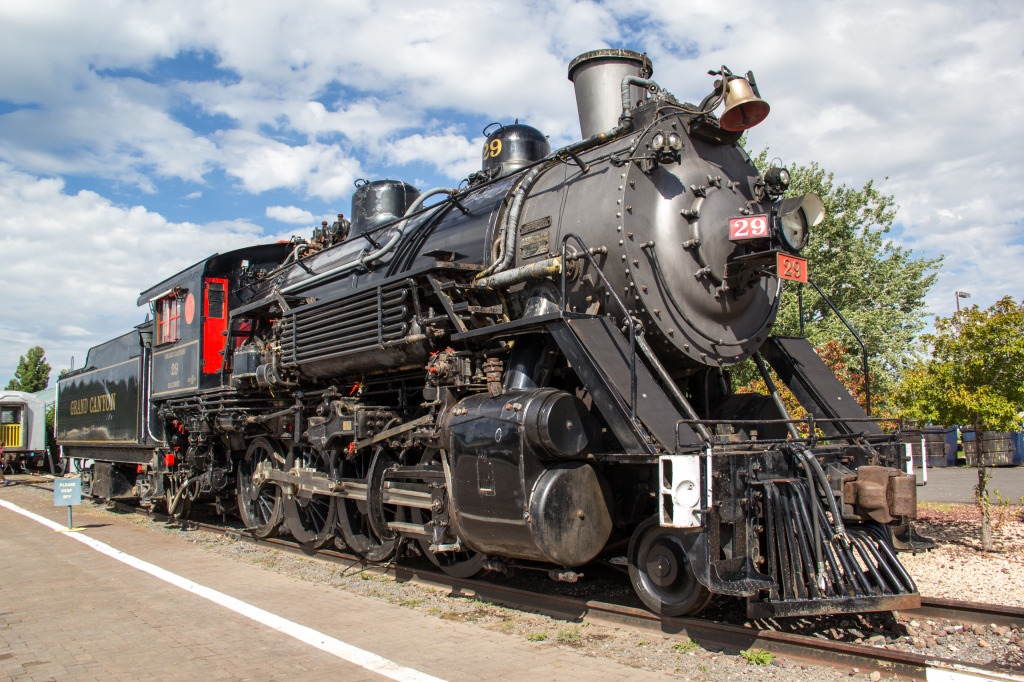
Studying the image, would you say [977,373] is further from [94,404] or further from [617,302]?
[94,404]

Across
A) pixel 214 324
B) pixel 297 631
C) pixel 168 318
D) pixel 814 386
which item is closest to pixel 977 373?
pixel 814 386

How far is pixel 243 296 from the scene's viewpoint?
32.9 feet

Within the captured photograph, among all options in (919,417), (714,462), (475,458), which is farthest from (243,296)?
(919,417)

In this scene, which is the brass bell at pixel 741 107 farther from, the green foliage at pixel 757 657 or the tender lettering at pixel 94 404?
the tender lettering at pixel 94 404

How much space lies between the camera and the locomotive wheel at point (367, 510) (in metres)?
6.44

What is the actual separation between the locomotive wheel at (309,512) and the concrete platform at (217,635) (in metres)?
0.68

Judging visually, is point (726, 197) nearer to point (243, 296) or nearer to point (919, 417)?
point (919, 417)

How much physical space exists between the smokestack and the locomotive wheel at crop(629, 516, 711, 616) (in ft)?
12.2

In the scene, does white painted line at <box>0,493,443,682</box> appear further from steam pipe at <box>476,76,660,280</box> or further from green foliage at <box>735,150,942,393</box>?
green foliage at <box>735,150,942,393</box>

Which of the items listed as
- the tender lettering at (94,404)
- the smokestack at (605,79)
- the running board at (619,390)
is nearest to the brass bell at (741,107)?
the smokestack at (605,79)

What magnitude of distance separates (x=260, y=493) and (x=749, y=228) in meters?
6.60

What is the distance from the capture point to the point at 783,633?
414 centimetres

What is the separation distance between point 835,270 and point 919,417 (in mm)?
13496

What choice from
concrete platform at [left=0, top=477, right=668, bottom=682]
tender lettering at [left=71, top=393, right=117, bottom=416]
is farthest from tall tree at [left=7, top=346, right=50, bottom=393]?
concrete platform at [left=0, top=477, right=668, bottom=682]
